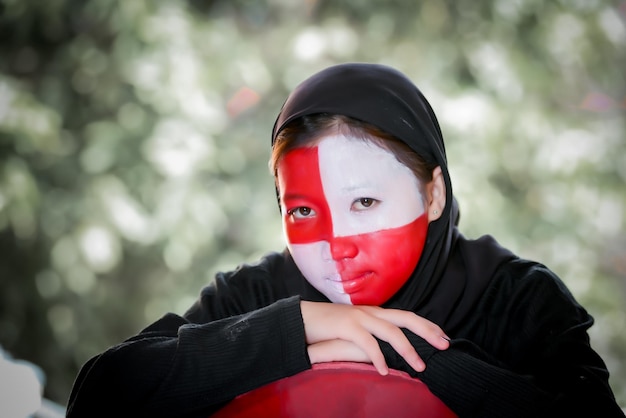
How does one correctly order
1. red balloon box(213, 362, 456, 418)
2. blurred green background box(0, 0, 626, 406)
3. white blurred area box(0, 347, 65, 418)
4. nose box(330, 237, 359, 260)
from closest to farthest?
red balloon box(213, 362, 456, 418) < nose box(330, 237, 359, 260) < white blurred area box(0, 347, 65, 418) < blurred green background box(0, 0, 626, 406)

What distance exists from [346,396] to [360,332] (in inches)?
4.1

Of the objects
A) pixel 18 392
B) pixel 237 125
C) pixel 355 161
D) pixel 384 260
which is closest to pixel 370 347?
pixel 384 260

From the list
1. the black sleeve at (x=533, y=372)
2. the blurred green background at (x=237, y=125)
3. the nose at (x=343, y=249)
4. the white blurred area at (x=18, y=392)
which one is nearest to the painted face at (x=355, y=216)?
the nose at (x=343, y=249)

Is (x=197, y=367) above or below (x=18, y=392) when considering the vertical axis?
above

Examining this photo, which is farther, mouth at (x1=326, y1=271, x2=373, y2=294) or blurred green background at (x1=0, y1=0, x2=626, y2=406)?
blurred green background at (x1=0, y1=0, x2=626, y2=406)

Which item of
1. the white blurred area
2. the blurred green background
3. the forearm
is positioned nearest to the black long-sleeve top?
the forearm

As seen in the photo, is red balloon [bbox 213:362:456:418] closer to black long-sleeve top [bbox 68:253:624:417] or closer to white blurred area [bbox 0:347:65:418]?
black long-sleeve top [bbox 68:253:624:417]

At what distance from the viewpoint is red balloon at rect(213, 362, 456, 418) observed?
83cm

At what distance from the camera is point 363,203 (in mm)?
982

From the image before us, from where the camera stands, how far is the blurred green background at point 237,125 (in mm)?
2236

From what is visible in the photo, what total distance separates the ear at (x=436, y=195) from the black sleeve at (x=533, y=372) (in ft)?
0.61

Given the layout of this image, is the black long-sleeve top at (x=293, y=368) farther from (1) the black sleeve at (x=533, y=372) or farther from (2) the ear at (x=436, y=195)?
(2) the ear at (x=436, y=195)

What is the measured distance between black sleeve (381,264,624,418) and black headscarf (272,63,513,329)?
109 mm

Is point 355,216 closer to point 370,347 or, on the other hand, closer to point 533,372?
point 370,347
